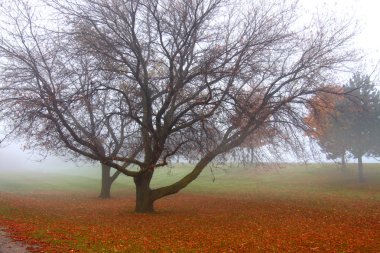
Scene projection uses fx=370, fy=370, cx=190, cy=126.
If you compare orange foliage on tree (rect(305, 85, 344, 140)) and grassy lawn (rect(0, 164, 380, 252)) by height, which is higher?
orange foliage on tree (rect(305, 85, 344, 140))

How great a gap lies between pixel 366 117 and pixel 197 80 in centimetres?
2633

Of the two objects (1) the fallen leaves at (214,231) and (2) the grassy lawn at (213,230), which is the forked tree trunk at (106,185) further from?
(2) the grassy lawn at (213,230)

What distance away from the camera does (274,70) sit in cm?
1922

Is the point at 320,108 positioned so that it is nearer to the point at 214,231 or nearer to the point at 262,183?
the point at 214,231

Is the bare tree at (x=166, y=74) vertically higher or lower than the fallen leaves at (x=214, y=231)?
higher

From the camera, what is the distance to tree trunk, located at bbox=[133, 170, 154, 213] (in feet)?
66.4

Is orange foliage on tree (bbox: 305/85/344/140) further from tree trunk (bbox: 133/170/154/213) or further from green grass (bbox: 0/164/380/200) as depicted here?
green grass (bbox: 0/164/380/200)

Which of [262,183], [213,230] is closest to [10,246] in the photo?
[213,230]

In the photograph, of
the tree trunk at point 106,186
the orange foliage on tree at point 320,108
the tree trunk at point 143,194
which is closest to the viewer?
the tree trunk at point 143,194

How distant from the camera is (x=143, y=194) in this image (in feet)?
67.0

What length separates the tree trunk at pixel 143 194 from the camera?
20234 mm

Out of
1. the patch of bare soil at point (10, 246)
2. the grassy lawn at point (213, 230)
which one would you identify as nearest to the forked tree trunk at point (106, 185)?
the grassy lawn at point (213, 230)

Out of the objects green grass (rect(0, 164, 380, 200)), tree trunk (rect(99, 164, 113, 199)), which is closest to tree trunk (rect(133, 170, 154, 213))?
tree trunk (rect(99, 164, 113, 199))

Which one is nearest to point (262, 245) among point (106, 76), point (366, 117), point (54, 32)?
point (106, 76)
